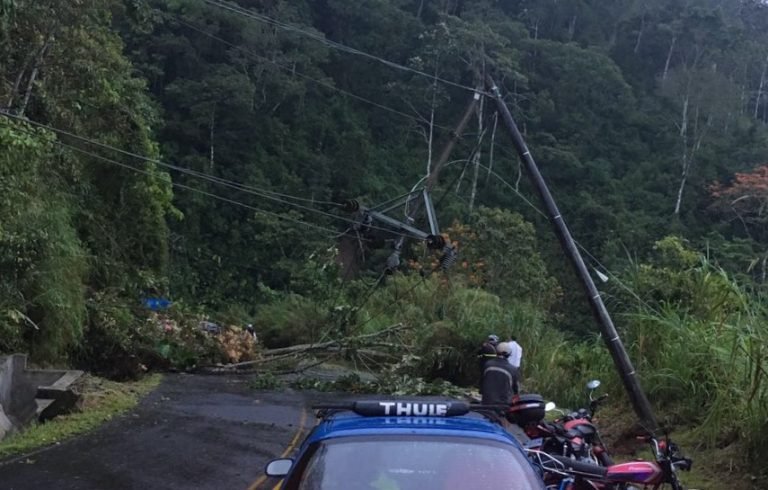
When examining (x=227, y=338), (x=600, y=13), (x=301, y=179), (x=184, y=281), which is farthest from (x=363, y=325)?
(x=600, y=13)

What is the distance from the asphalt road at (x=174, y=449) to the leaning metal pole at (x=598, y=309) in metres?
4.91

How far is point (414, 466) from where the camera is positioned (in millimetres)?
4688

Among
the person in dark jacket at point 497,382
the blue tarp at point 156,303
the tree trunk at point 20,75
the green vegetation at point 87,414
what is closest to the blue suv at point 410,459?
the person in dark jacket at point 497,382

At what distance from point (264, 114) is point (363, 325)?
25.6 m

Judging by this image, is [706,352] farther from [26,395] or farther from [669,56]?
[669,56]

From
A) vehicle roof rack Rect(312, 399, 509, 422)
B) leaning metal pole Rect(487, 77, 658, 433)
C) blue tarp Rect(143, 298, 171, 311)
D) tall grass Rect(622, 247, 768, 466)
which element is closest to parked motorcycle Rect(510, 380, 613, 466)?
tall grass Rect(622, 247, 768, 466)

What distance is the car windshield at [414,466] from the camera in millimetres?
4609

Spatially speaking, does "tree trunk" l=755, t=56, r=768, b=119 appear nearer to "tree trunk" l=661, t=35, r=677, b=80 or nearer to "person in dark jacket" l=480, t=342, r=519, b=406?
"tree trunk" l=661, t=35, r=677, b=80

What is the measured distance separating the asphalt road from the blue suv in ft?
18.1

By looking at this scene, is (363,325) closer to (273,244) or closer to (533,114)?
(273,244)

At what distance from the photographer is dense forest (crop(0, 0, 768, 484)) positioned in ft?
50.0

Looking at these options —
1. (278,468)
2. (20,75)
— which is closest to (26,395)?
(20,75)

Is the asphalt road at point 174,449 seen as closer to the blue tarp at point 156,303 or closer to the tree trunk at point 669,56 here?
the blue tarp at point 156,303

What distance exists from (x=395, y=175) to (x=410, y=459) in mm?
46432
